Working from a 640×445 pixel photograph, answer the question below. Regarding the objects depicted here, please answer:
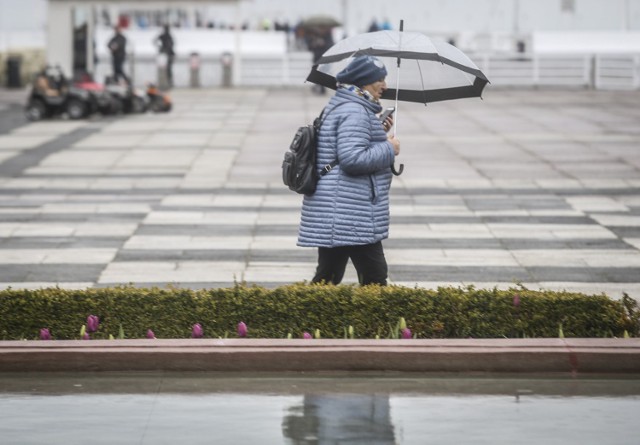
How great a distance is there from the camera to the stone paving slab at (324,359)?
7.93 m

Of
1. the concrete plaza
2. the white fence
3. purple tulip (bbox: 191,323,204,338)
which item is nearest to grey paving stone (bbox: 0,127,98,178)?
the concrete plaza

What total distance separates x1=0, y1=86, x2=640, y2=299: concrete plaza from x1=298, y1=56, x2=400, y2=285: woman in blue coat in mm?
1000

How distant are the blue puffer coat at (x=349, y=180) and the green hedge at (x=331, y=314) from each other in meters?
0.36

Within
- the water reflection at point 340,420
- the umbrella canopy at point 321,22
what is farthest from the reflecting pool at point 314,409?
the umbrella canopy at point 321,22

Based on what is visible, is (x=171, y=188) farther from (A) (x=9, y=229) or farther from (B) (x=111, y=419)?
(B) (x=111, y=419)

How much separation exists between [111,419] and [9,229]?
765 cm

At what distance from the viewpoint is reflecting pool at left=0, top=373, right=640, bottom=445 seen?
663cm

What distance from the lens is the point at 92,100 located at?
29156mm

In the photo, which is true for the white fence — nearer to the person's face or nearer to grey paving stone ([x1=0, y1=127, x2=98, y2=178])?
grey paving stone ([x1=0, y1=127, x2=98, y2=178])

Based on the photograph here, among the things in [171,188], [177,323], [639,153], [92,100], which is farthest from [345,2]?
[177,323]

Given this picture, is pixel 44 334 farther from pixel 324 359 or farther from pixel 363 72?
pixel 363 72

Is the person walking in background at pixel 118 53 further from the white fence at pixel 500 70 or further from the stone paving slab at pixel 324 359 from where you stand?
the stone paving slab at pixel 324 359

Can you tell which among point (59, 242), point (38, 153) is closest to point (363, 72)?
point (59, 242)

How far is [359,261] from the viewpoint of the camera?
8.87 metres
